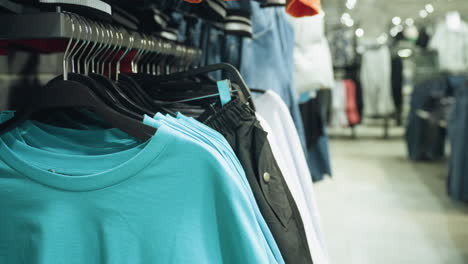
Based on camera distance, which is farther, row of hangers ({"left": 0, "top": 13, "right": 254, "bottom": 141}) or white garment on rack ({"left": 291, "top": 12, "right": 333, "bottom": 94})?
white garment on rack ({"left": 291, "top": 12, "right": 333, "bottom": 94})

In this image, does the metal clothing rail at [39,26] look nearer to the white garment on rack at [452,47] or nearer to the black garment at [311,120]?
the black garment at [311,120]

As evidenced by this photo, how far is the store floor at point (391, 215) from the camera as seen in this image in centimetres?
240

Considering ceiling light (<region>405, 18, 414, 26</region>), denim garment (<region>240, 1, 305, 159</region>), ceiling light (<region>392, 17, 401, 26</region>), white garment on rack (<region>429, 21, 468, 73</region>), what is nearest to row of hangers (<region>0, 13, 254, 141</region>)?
denim garment (<region>240, 1, 305, 159</region>)

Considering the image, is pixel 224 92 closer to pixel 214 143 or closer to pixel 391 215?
pixel 214 143

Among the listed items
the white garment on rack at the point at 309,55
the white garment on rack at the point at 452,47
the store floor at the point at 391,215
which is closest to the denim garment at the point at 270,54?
the white garment on rack at the point at 309,55

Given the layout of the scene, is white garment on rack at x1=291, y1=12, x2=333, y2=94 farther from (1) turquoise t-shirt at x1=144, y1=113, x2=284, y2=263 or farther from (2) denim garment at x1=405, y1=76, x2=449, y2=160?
(2) denim garment at x1=405, y1=76, x2=449, y2=160

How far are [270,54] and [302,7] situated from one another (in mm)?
649

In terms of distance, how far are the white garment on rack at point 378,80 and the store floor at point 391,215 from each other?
201 cm

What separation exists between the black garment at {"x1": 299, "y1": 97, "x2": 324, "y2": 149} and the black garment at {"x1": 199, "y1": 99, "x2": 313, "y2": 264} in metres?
2.53

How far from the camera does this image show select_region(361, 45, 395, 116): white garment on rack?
6797 millimetres

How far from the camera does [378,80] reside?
22.4 ft

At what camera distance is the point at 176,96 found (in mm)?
962

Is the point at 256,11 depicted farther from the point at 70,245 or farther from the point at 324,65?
the point at 70,245

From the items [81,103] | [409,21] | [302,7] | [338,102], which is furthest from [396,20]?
[81,103]
